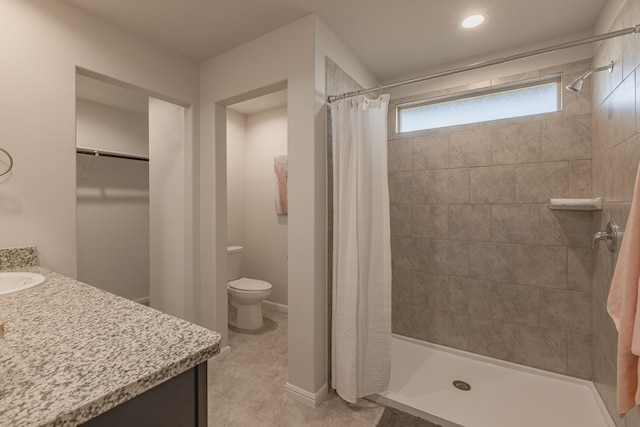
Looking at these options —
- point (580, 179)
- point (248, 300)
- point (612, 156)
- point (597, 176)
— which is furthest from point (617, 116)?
point (248, 300)

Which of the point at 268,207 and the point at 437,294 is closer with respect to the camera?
the point at 437,294

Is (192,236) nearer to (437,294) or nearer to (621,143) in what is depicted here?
(437,294)

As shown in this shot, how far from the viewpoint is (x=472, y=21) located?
1.91 metres

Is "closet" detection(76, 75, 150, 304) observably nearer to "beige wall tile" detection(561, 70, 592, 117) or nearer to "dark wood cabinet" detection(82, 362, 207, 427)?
"dark wood cabinet" detection(82, 362, 207, 427)

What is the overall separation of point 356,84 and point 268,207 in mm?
1894

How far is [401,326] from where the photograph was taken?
8.88ft

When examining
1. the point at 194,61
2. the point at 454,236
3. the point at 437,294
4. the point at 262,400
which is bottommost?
the point at 262,400

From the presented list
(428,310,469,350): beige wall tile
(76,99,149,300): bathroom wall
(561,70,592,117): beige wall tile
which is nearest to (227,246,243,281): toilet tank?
(76,99,149,300): bathroom wall

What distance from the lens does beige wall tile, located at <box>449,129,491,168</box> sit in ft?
7.52

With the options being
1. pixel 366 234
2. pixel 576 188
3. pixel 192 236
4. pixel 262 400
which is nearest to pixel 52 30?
pixel 192 236

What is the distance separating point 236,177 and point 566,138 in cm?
330

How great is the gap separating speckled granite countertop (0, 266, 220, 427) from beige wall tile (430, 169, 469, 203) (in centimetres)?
224

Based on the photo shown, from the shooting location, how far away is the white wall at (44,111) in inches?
60.9

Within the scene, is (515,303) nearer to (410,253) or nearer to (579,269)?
(579,269)
